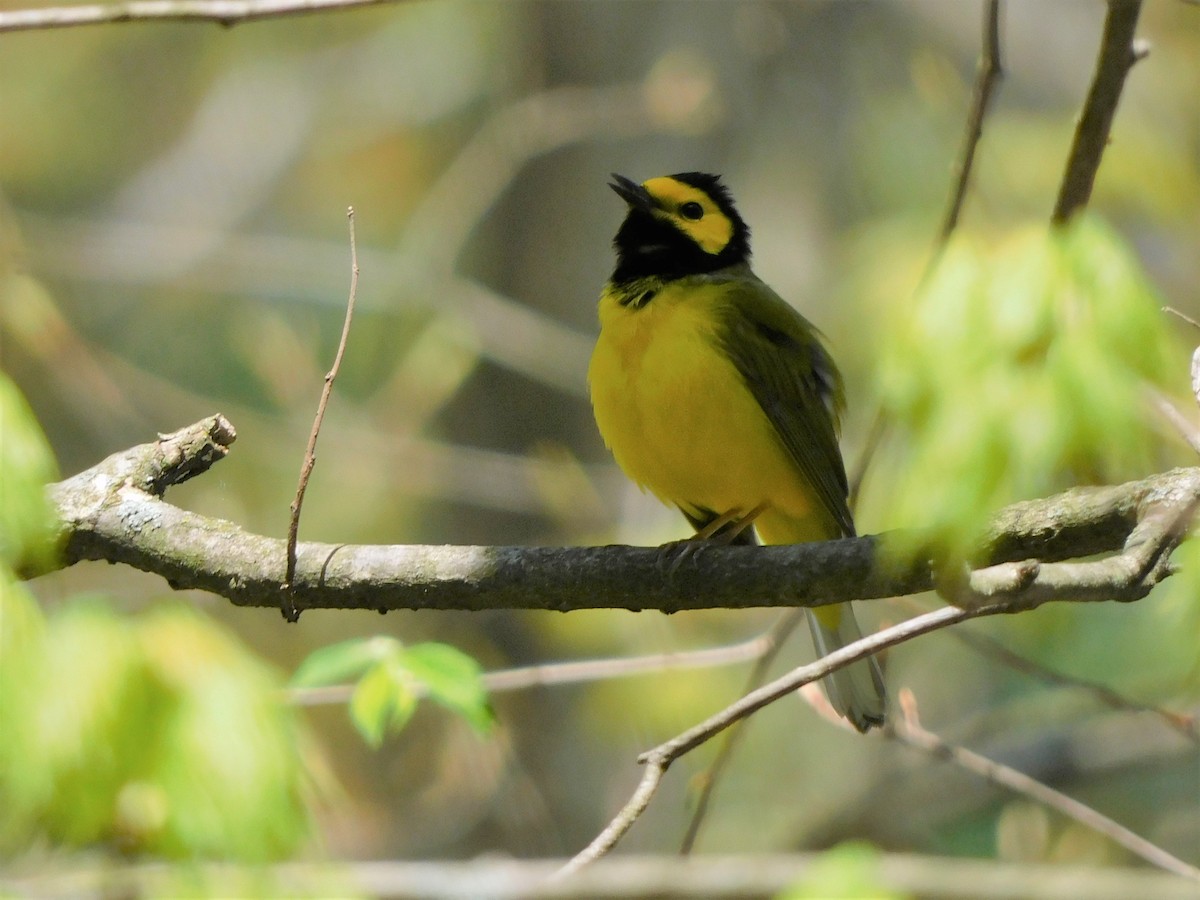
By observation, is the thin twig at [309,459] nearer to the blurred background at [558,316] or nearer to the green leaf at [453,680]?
the green leaf at [453,680]

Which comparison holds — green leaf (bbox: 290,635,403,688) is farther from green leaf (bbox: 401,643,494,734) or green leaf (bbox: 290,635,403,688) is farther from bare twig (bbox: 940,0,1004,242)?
bare twig (bbox: 940,0,1004,242)

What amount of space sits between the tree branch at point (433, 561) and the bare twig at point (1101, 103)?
82 centimetres

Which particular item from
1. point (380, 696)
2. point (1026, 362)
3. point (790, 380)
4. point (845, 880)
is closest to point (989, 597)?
point (1026, 362)

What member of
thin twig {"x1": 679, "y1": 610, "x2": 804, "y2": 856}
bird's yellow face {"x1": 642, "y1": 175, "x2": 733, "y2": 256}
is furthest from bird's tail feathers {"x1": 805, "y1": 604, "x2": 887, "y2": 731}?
bird's yellow face {"x1": 642, "y1": 175, "x2": 733, "y2": 256}

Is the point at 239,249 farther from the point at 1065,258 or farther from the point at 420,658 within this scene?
the point at 1065,258

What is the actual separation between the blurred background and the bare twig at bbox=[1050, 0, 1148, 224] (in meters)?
2.00

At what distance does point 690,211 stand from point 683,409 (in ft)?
3.93

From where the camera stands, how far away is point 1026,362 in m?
2.23

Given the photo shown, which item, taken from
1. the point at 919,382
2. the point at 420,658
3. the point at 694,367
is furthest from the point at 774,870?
the point at 919,382

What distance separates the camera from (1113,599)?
8.34 ft

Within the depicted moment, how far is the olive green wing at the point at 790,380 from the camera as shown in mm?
4445

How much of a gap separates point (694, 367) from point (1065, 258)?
6.75ft

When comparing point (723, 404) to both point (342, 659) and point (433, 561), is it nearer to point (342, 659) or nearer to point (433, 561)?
point (433, 561)

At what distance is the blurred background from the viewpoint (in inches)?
273
